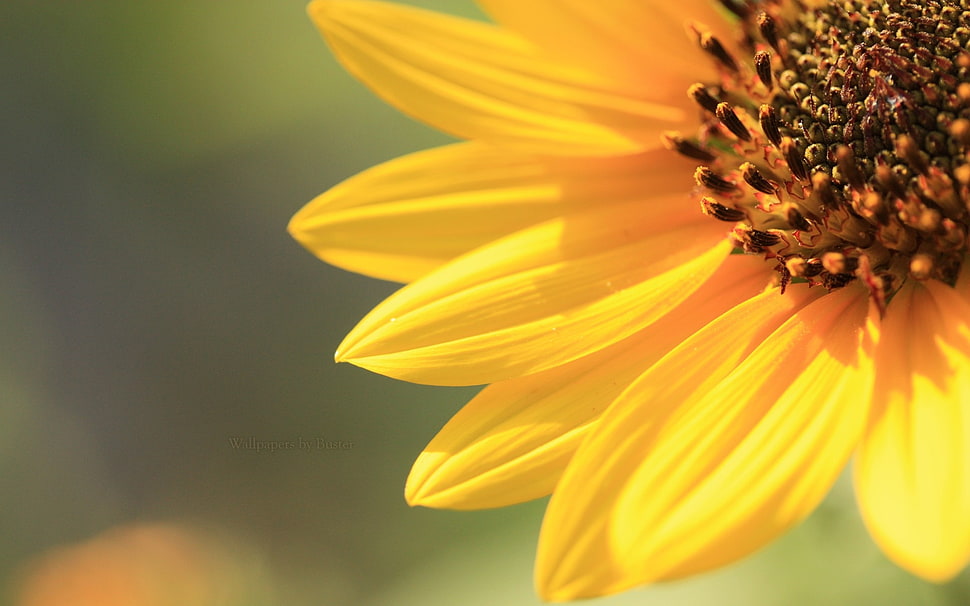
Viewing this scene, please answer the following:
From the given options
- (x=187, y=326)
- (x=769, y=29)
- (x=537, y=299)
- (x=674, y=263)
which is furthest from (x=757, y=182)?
(x=187, y=326)

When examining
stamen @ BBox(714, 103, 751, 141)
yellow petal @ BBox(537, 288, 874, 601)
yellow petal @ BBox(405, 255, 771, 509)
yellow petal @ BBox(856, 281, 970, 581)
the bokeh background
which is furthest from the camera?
the bokeh background

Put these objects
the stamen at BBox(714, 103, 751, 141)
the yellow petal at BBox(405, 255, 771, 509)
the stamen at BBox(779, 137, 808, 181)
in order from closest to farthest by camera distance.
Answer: the yellow petal at BBox(405, 255, 771, 509), the stamen at BBox(779, 137, 808, 181), the stamen at BBox(714, 103, 751, 141)

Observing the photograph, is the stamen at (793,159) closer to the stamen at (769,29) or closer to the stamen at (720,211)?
the stamen at (720,211)

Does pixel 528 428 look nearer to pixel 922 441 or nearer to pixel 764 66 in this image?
pixel 922 441

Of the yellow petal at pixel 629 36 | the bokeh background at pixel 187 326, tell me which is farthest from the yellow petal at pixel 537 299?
the bokeh background at pixel 187 326

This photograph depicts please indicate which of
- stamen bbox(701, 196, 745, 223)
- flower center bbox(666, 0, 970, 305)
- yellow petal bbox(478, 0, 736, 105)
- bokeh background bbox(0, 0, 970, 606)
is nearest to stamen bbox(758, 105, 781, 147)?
flower center bbox(666, 0, 970, 305)

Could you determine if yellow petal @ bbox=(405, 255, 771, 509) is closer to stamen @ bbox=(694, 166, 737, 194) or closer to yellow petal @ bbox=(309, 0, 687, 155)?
stamen @ bbox=(694, 166, 737, 194)
